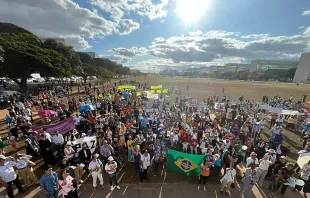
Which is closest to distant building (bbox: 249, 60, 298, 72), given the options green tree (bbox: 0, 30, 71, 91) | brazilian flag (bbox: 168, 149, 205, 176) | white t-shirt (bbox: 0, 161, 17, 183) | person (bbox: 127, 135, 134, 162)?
→ green tree (bbox: 0, 30, 71, 91)

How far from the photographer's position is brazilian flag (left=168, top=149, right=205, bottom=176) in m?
8.16

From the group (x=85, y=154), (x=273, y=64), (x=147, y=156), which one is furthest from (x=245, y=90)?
(x=273, y=64)

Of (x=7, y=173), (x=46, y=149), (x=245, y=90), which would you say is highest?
(x=7, y=173)

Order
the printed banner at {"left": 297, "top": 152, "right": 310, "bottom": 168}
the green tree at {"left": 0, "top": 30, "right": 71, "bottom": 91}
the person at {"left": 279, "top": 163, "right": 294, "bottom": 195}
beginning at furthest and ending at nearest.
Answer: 1. the green tree at {"left": 0, "top": 30, "right": 71, "bottom": 91}
2. the printed banner at {"left": 297, "top": 152, "right": 310, "bottom": 168}
3. the person at {"left": 279, "top": 163, "right": 294, "bottom": 195}

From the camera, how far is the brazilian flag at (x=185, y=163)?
8.16m

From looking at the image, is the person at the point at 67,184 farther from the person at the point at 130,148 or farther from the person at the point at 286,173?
the person at the point at 286,173

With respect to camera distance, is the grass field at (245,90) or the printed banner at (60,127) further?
the grass field at (245,90)

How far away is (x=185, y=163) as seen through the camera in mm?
8383

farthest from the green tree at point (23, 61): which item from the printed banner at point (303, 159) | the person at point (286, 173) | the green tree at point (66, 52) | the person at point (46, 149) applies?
the printed banner at point (303, 159)

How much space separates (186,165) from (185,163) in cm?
10

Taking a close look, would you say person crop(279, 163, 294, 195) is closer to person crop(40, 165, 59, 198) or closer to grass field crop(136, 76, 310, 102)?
person crop(40, 165, 59, 198)

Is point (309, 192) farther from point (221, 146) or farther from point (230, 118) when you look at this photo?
point (230, 118)

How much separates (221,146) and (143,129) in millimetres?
5402

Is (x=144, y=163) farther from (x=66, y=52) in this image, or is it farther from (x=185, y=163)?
(x=66, y=52)
